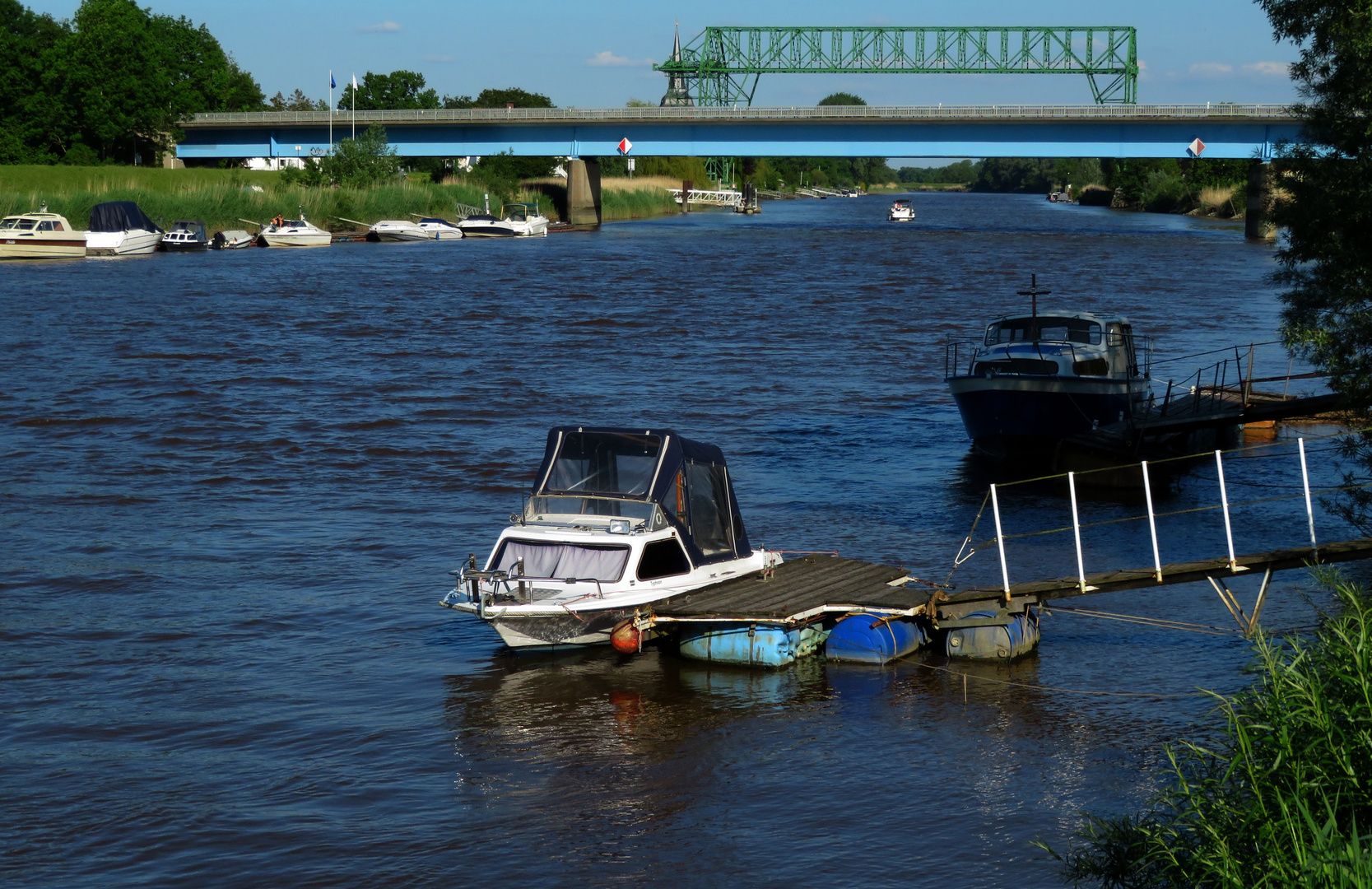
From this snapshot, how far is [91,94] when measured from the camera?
104125 millimetres

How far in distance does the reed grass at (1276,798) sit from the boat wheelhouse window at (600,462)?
353 inches

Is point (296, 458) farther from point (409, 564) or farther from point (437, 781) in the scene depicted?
point (437, 781)

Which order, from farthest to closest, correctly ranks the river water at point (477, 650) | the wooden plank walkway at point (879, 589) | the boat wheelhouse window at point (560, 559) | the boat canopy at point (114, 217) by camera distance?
the boat canopy at point (114, 217), the boat wheelhouse window at point (560, 559), the wooden plank walkway at point (879, 589), the river water at point (477, 650)

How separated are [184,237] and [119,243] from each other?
513 centimetres

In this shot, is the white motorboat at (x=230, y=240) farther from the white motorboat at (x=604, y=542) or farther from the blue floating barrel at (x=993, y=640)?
the blue floating barrel at (x=993, y=640)

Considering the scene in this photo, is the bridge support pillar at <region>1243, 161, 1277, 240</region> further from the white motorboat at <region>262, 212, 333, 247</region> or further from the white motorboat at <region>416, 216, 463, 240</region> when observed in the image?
the white motorboat at <region>262, 212, 333, 247</region>

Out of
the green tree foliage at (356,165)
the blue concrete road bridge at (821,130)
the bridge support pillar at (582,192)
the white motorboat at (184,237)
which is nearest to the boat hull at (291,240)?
the white motorboat at (184,237)

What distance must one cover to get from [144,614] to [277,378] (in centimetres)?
2039

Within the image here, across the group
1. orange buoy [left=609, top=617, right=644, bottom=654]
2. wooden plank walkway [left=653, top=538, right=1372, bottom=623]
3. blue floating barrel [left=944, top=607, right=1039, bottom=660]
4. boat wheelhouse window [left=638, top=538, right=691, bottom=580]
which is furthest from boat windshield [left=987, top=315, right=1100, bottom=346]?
orange buoy [left=609, top=617, right=644, bottom=654]

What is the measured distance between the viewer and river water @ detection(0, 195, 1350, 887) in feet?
37.9

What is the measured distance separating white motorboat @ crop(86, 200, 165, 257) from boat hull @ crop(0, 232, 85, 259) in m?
0.64

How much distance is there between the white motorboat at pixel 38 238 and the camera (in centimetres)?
6850

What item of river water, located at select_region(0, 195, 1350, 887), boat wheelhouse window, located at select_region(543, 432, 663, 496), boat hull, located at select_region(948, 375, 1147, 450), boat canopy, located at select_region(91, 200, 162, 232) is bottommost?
river water, located at select_region(0, 195, 1350, 887)

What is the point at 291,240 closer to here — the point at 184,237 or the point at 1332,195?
the point at 184,237
